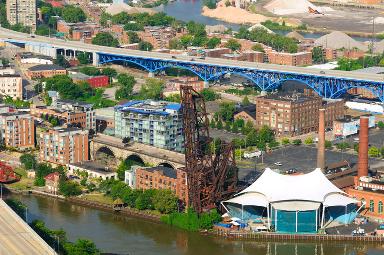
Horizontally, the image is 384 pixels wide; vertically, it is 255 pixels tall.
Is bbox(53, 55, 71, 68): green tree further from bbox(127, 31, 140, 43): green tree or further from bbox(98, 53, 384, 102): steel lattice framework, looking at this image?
bbox(127, 31, 140, 43): green tree

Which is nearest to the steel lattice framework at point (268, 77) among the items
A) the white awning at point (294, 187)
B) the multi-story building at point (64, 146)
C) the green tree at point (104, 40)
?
the green tree at point (104, 40)

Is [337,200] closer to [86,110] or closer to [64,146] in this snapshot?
[64,146]

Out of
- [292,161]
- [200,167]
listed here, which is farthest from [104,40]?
[200,167]


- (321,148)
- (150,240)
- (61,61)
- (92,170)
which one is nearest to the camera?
(150,240)

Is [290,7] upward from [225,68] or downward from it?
upward

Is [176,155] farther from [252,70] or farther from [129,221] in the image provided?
[252,70]

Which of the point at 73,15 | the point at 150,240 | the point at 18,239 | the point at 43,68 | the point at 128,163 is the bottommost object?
the point at 150,240
